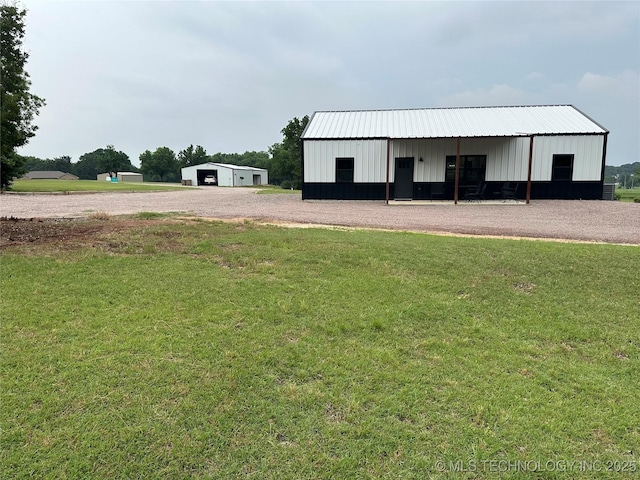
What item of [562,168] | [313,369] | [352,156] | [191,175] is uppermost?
[191,175]

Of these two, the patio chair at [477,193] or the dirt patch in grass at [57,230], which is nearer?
the dirt patch in grass at [57,230]

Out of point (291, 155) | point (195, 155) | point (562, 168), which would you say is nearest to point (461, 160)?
point (562, 168)

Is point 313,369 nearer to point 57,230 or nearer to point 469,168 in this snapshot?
point 57,230

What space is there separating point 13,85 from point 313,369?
7.56 m

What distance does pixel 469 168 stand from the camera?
65.9ft

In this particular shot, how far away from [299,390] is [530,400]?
1.54 m

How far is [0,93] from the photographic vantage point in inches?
269

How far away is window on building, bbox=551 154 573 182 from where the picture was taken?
63.4ft

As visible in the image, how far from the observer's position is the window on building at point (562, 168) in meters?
19.3

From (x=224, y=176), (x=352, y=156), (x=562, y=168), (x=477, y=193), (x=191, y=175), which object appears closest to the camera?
(x=562, y=168)

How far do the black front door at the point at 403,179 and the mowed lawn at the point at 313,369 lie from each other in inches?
588

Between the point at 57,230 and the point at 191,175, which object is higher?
the point at 191,175

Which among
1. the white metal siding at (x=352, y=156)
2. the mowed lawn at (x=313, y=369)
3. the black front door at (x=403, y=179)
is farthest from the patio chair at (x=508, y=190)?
the mowed lawn at (x=313, y=369)

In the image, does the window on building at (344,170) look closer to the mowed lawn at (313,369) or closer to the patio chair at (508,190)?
the patio chair at (508,190)
